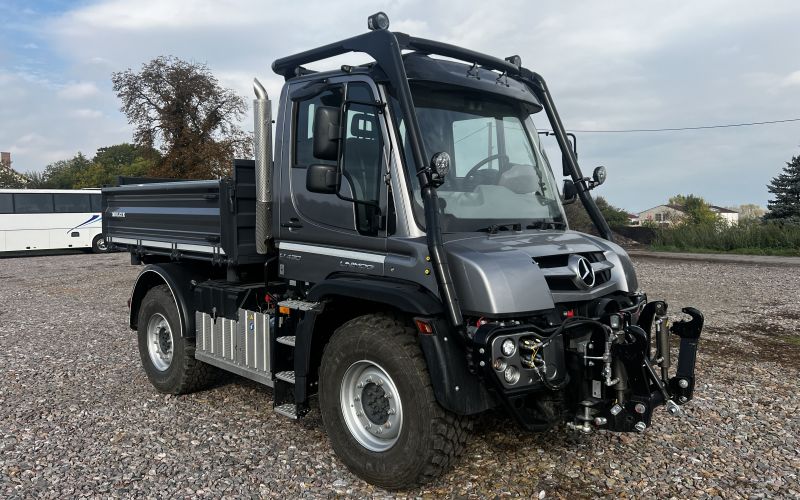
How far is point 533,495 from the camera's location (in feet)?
13.1

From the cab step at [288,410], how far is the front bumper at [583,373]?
1.72m

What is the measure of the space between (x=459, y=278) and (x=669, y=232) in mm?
27629

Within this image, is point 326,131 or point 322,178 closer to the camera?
point 326,131

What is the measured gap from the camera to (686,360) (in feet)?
12.9

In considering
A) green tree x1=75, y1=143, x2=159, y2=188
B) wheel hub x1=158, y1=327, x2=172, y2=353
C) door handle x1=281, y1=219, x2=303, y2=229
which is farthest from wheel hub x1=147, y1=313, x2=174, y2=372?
green tree x1=75, y1=143, x2=159, y2=188

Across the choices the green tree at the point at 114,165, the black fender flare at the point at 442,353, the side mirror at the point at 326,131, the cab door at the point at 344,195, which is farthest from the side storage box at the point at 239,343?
the green tree at the point at 114,165

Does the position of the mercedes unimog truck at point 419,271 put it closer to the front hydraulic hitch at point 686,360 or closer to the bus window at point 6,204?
the front hydraulic hitch at point 686,360

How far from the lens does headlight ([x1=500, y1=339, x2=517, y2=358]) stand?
138 inches

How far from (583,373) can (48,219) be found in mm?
28426

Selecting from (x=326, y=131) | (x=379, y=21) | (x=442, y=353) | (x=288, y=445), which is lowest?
(x=288, y=445)

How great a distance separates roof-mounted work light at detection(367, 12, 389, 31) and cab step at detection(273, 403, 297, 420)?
277 centimetres

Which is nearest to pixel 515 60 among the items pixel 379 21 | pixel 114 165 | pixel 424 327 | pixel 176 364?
pixel 379 21

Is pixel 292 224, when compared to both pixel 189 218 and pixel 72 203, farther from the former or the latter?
pixel 72 203

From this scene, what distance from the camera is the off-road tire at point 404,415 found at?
12.3ft
